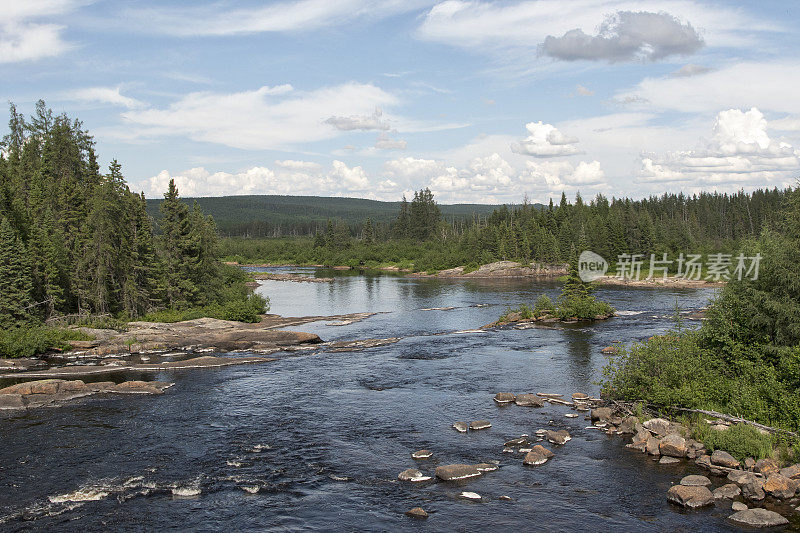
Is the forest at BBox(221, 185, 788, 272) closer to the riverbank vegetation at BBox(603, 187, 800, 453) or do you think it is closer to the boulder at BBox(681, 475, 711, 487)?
the riverbank vegetation at BBox(603, 187, 800, 453)

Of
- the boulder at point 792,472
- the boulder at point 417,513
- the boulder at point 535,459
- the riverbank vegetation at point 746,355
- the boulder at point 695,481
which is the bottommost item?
the boulder at point 417,513

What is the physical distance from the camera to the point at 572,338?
157 ft

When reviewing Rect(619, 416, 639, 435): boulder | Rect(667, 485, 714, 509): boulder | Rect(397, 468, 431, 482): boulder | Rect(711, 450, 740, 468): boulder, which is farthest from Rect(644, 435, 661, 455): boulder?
Rect(397, 468, 431, 482): boulder

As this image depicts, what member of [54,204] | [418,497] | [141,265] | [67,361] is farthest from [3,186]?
[418,497]

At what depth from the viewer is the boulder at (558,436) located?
23.6 meters

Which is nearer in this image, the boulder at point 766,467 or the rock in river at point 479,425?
the boulder at point 766,467

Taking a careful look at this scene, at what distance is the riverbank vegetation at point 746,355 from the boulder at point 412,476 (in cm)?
1158

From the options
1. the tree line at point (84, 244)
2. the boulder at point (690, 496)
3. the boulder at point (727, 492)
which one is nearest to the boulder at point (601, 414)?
the boulder at point (690, 496)

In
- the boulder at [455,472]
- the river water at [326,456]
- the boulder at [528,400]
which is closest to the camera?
the river water at [326,456]

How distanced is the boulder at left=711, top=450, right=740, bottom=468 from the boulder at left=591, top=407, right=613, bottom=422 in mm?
5975

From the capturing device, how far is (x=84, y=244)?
5384cm

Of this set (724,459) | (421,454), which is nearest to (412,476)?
(421,454)

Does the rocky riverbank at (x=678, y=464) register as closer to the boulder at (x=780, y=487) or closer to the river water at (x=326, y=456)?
the boulder at (x=780, y=487)

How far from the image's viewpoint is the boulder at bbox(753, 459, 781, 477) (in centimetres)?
1886
